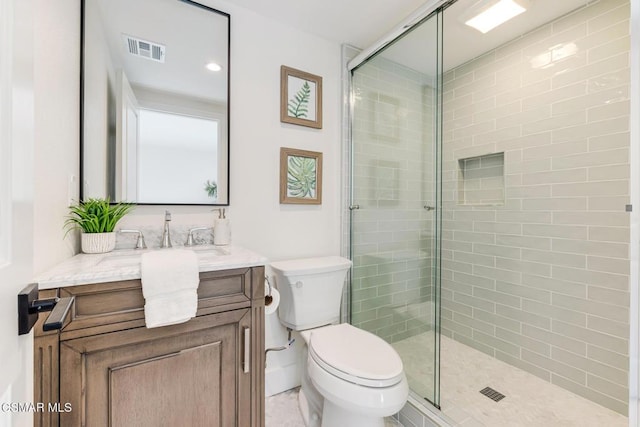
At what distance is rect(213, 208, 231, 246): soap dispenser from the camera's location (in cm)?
152

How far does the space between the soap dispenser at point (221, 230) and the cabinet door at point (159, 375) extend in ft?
1.63

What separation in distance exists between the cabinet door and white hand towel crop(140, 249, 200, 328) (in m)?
0.08

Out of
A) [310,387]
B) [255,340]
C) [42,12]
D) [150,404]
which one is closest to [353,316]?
[310,387]

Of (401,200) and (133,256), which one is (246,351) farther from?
(401,200)

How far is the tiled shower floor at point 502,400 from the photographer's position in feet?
4.91

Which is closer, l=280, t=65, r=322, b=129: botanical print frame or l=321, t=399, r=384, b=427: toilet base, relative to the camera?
l=321, t=399, r=384, b=427: toilet base

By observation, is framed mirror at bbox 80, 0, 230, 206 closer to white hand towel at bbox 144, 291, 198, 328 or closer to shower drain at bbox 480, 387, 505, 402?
white hand towel at bbox 144, 291, 198, 328

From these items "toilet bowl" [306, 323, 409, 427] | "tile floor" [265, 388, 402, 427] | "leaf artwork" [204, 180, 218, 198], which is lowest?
"tile floor" [265, 388, 402, 427]

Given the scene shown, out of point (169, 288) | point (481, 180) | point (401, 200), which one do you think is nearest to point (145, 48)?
point (169, 288)

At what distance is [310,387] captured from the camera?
1571 millimetres

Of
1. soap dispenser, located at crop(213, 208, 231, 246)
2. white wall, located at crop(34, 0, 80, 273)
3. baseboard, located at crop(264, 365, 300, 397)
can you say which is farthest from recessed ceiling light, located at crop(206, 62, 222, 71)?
baseboard, located at crop(264, 365, 300, 397)

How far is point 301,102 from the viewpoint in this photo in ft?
6.15

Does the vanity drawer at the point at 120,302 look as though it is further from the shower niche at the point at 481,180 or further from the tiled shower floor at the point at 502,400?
the shower niche at the point at 481,180

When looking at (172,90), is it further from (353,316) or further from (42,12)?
(353,316)
